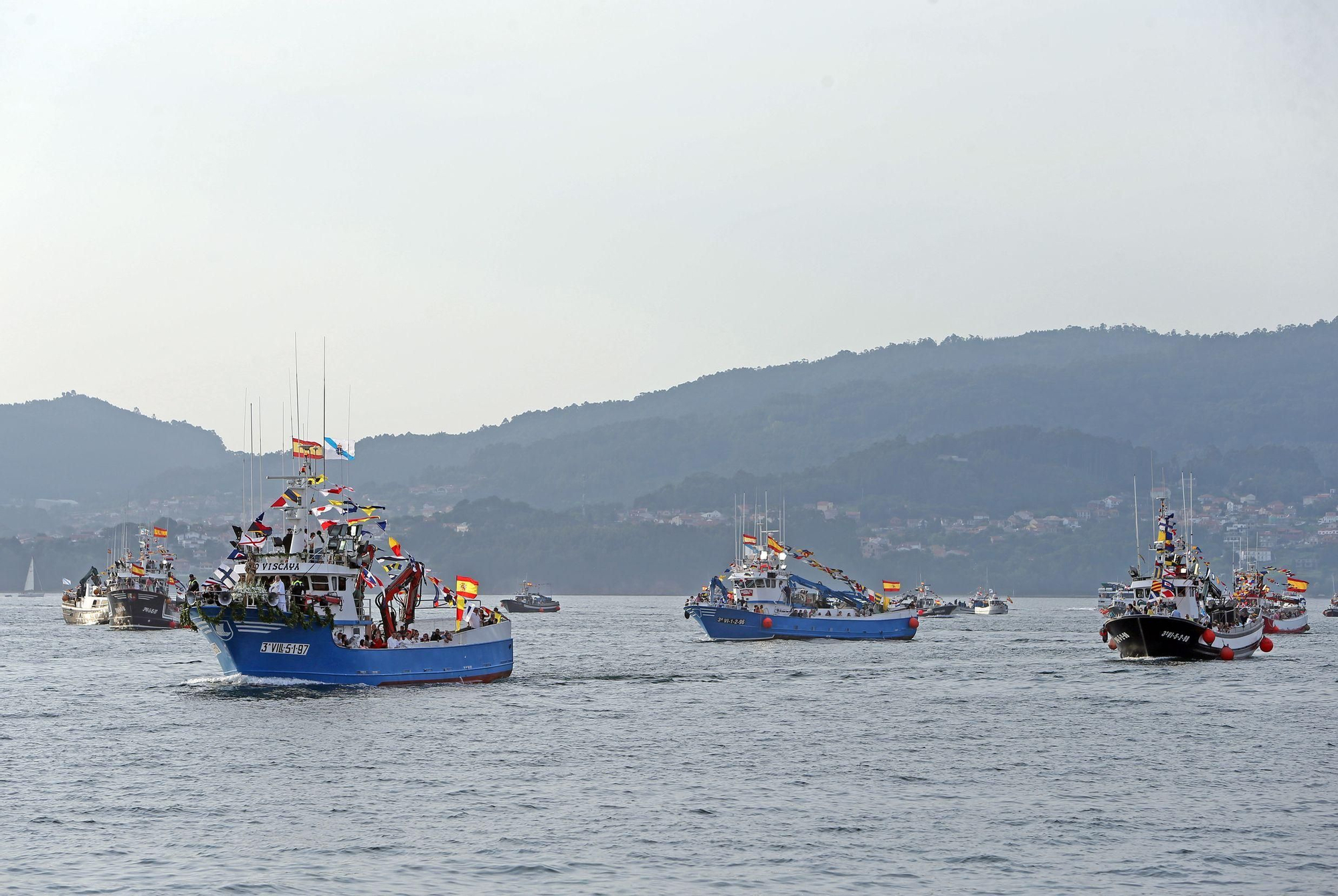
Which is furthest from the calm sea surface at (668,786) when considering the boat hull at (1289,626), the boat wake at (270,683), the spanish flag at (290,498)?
the boat hull at (1289,626)

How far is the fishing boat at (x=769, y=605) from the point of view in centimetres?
13238

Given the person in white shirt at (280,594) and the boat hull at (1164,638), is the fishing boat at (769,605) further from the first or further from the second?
the person in white shirt at (280,594)

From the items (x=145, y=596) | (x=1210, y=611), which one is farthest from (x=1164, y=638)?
(x=145, y=596)

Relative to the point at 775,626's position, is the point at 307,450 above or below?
above

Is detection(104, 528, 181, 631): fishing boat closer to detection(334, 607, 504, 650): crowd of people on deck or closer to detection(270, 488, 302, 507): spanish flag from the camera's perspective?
detection(334, 607, 504, 650): crowd of people on deck

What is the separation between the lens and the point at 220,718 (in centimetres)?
6675

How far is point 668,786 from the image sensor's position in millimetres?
51438

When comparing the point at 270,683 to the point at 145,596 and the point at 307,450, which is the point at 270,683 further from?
the point at 145,596

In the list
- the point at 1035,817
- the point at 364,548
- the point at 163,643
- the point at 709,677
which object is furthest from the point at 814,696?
the point at 163,643

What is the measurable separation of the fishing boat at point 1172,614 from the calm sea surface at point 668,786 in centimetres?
999

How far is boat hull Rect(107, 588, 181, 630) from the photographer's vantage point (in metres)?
165

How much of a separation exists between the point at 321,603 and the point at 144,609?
4028 inches

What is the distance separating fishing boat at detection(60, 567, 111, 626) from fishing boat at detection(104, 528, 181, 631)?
29.9 ft

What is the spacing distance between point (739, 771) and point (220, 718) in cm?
2419
